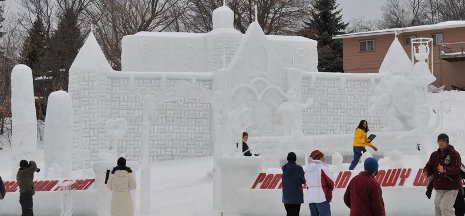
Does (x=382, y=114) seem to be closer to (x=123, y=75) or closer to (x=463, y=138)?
(x=463, y=138)

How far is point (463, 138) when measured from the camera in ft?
75.6

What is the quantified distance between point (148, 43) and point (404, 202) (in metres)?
17.4

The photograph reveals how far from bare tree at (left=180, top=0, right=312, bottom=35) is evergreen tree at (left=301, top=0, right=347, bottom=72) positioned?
→ 5.62ft

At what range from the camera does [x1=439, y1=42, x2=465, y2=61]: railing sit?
39500 mm

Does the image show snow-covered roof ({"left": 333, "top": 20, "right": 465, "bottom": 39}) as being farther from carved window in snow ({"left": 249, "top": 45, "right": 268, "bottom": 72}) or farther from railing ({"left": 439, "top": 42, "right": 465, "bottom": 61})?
carved window in snow ({"left": 249, "top": 45, "right": 268, "bottom": 72})

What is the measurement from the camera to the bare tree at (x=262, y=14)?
4362 centimetres

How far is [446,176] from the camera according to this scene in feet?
36.5

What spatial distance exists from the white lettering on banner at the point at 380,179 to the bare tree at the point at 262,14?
29.3 m

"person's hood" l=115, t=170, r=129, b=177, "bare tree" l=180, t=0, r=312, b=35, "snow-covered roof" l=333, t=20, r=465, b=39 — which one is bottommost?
"person's hood" l=115, t=170, r=129, b=177

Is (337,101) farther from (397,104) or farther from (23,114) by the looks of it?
(23,114)

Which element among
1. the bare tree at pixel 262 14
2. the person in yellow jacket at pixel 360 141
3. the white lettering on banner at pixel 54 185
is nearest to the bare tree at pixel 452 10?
the bare tree at pixel 262 14

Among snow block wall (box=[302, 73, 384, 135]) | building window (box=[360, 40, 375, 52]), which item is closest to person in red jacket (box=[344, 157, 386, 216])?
snow block wall (box=[302, 73, 384, 135])

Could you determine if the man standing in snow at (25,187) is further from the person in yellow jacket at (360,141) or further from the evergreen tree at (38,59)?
the evergreen tree at (38,59)

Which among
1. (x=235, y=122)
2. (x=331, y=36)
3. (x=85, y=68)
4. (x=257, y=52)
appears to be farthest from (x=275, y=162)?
(x=331, y=36)
